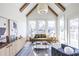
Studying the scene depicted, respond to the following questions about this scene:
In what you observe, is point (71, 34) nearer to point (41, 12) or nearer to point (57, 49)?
point (57, 49)

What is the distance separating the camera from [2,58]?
1835 millimetres

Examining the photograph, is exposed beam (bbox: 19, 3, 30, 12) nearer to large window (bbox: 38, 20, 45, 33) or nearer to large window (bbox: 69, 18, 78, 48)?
large window (bbox: 38, 20, 45, 33)

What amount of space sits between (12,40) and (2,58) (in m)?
0.54

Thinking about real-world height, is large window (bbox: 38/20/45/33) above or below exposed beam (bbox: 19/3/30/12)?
below

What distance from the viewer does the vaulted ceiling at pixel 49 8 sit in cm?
192

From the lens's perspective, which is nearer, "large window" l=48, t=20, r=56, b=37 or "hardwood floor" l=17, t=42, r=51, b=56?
"hardwood floor" l=17, t=42, r=51, b=56

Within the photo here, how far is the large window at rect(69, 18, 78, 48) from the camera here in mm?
2119

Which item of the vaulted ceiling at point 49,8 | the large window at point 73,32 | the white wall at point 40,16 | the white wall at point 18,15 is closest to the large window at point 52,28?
the white wall at point 40,16

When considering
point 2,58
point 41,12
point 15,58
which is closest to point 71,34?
point 41,12

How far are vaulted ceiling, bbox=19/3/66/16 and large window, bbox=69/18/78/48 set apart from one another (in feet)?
0.92

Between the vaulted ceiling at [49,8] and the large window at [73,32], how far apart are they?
0.28 meters

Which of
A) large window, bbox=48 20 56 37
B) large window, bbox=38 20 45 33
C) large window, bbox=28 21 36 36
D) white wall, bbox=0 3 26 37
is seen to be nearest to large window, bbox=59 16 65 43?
large window, bbox=48 20 56 37

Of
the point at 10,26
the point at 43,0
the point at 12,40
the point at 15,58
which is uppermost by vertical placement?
the point at 43,0

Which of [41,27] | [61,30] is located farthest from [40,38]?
[61,30]
